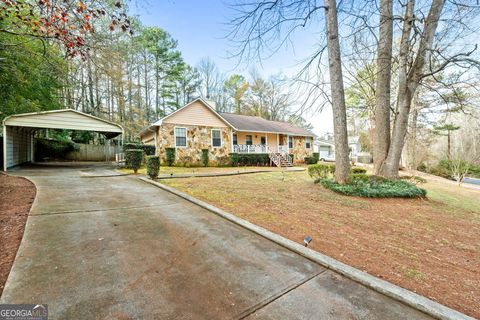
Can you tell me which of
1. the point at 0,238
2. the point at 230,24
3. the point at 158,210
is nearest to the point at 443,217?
the point at 158,210

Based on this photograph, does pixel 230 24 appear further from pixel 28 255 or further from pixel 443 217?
pixel 443 217

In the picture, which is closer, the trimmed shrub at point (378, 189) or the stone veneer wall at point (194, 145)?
the trimmed shrub at point (378, 189)

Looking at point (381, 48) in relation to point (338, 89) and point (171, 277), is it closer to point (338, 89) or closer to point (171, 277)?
point (338, 89)

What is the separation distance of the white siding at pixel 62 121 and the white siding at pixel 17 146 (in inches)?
46.2

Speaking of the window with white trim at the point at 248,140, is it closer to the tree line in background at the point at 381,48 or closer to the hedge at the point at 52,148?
the tree line in background at the point at 381,48

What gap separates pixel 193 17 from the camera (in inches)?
271

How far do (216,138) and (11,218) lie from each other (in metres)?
Result: 14.9

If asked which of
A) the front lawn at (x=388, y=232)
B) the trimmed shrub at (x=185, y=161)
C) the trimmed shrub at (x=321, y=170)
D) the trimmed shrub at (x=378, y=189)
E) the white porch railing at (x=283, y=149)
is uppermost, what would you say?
the white porch railing at (x=283, y=149)

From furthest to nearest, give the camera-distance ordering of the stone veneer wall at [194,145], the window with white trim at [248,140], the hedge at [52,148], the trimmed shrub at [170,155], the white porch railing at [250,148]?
1. the window with white trim at [248,140]
2. the white porch railing at [250,148]
3. the hedge at [52,148]
4. the stone veneer wall at [194,145]
5. the trimmed shrub at [170,155]

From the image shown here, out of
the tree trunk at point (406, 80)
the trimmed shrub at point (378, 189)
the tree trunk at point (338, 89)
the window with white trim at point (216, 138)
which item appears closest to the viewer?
the trimmed shrub at point (378, 189)

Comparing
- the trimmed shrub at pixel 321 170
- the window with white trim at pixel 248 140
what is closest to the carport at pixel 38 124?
the window with white trim at pixel 248 140

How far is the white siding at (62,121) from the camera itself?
1104cm

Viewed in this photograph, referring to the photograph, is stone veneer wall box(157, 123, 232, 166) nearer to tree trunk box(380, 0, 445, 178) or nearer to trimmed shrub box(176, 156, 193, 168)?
trimmed shrub box(176, 156, 193, 168)

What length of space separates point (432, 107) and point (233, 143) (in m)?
16.0
